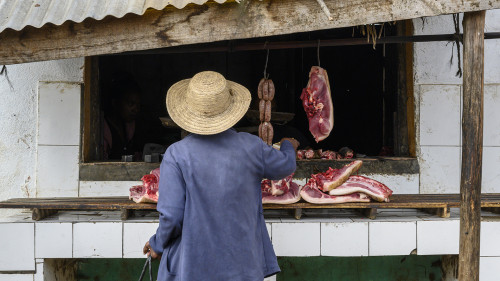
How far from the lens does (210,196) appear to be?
10.5 feet

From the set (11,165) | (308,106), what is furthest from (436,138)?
(11,165)

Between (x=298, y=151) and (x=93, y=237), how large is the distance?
2.33m

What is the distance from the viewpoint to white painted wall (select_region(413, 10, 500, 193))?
5.57 meters

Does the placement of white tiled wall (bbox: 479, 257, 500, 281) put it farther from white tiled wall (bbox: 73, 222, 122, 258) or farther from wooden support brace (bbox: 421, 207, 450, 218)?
white tiled wall (bbox: 73, 222, 122, 258)

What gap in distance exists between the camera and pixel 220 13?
357 centimetres

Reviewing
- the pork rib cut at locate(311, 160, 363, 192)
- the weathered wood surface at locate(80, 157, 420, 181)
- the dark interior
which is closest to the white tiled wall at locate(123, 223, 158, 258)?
the weathered wood surface at locate(80, 157, 420, 181)

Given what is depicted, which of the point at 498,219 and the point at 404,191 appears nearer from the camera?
the point at 498,219

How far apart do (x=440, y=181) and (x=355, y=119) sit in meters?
3.30

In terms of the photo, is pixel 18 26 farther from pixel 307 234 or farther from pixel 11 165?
pixel 307 234

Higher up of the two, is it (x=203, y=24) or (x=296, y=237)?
(x=203, y=24)

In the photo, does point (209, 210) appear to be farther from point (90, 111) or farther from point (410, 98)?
point (410, 98)

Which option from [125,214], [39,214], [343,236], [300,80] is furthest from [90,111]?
[300,80]

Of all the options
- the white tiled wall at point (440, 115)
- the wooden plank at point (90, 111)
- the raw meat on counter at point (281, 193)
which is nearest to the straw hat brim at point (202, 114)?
the raw meat on counter at point (281, 193)

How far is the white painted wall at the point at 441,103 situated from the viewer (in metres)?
5.57
